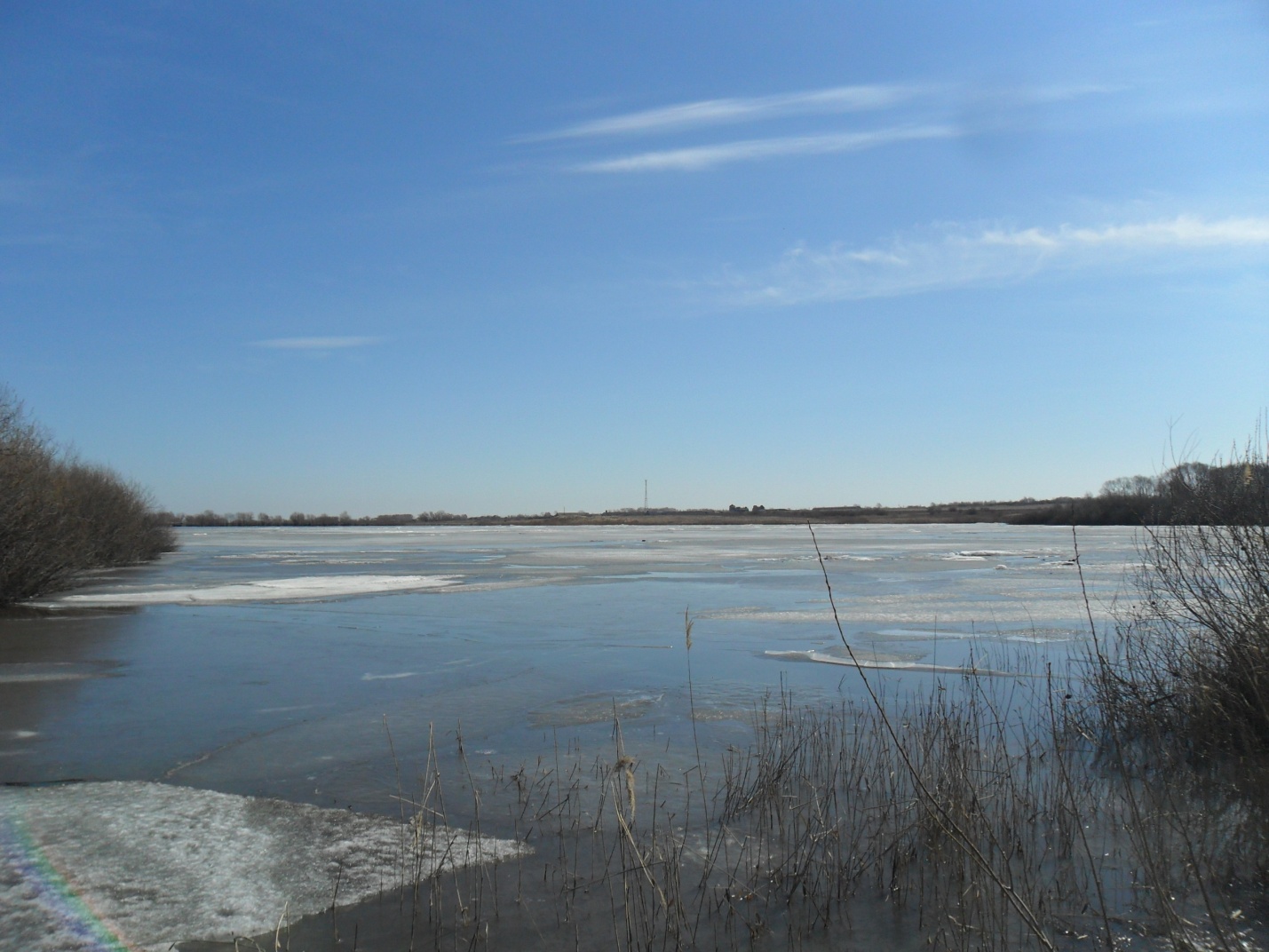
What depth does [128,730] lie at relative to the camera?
7.42 meters

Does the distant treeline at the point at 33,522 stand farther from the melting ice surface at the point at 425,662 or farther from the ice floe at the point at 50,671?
the ice floe at the point at 50,671

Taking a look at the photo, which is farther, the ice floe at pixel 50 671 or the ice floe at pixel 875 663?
the ice floe at pixel 50 671

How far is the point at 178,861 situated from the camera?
4.70 metres

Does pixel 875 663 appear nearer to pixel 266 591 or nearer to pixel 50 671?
pixel 50 671

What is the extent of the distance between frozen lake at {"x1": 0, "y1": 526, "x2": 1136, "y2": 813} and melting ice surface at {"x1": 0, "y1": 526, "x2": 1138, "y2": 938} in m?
0.04

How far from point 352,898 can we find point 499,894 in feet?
2.40

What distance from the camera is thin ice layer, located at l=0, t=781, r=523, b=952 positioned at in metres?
3.99

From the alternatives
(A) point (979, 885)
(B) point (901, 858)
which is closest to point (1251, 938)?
(A) point (979, 885)

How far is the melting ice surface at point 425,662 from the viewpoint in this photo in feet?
22.0

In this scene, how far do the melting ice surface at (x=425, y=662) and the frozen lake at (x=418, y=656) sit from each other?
0.04 metres

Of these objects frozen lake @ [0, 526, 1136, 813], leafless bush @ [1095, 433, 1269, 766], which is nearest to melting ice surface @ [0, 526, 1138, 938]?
frozen lake @ [0, 526, 1136, 813]

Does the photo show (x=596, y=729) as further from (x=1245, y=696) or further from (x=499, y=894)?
(x=1245, y=696)

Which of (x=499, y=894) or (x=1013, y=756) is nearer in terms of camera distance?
(x=499, y=894)

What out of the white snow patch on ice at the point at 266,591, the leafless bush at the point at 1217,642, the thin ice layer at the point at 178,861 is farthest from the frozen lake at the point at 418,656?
the leafless bush at the point at 1217,642
